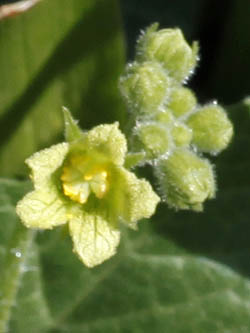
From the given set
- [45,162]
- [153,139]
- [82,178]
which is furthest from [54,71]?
[153,139]

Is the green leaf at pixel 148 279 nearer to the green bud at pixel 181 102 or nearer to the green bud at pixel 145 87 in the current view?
the green bud at pixel 181 102

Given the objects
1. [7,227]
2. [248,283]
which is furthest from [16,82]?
[248,283]

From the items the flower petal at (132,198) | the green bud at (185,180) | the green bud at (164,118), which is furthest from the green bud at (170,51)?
the flower petal at (132,198)

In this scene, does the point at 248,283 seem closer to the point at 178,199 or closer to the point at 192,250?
the point at 192,250

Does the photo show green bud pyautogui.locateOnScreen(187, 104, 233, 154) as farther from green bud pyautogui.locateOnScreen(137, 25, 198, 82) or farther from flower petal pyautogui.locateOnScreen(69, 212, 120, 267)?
flower petal pyautogui.locateOnScreen(69, 212, 120, 267)

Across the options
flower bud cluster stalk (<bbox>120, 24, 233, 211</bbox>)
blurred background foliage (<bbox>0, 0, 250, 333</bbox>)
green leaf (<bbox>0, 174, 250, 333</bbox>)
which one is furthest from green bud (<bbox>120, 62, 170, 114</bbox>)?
green leaf (<bbox>0, 174, 250, 333</bbox>)

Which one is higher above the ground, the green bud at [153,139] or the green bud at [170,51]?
the green bud at [170,51]
